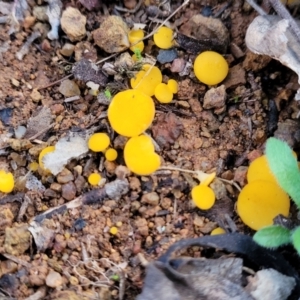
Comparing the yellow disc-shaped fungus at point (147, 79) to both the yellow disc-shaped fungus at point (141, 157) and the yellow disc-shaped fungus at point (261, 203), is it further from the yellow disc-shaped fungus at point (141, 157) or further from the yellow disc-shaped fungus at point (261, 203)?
the yellow disc-shaped fungus at point (261, 203)

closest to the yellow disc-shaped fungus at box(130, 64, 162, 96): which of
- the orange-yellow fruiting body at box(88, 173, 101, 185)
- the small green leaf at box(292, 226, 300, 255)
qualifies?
the orange-yellow fruiting body at box(88, 173, 101, 185)

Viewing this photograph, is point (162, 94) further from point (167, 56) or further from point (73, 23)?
point (73, 23)

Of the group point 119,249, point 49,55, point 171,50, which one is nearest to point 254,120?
point 171,50

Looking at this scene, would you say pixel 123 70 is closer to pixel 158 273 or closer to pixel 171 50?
pixel 171 50

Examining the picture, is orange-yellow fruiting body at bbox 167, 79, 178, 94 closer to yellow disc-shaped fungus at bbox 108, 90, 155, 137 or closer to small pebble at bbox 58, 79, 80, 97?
yellow disc-shaped fungus at bbox 108, 90, 155, 137

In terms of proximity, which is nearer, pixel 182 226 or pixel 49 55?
pixel 182 226

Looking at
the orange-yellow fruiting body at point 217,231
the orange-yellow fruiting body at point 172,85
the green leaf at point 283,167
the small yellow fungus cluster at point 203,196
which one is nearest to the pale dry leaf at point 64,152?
the orange-yellow fruiting body at point 172,85

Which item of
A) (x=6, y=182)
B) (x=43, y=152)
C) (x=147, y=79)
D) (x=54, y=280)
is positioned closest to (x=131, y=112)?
(x=147, y=79)
